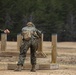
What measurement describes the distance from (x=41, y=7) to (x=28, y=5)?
4.37 feet

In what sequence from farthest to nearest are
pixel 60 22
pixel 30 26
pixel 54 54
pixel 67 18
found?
1. pixel 67 18
2. pixel 60 22
3. pixel 54 54
4. pixel 30 26

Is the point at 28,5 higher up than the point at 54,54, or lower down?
higher up

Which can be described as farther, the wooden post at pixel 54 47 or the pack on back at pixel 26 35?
the wooden post at pixel 54 47

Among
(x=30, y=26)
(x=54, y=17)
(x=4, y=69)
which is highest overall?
(x=54, y=17)

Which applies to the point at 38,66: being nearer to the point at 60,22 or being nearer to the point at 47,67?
the point at 47,67

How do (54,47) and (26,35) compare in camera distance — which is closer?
(26,35)

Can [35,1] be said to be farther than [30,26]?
Yes

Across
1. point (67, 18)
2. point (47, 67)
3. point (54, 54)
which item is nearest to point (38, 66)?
point (47, 67)

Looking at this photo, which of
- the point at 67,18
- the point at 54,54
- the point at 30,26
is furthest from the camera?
the point at 67,18

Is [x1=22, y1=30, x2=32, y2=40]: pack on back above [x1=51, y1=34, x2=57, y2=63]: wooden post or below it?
above

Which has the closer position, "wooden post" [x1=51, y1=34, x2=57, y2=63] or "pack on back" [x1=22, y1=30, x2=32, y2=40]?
"pack on back" [x1=22, y1=30, x2=32, y2=40]

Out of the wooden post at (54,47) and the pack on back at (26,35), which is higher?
the pack on back at (26,35)

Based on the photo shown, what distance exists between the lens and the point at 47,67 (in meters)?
13.5

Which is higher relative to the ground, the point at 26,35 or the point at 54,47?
the point at 26,35
